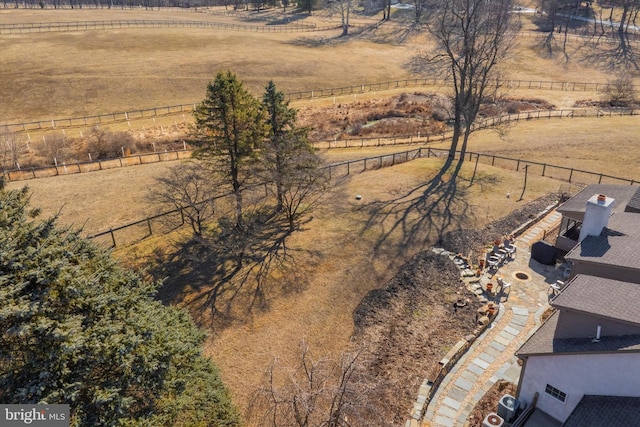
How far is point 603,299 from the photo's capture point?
13.3m

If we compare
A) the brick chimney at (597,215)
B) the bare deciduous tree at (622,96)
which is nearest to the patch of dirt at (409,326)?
the brick chimney at (597,215)

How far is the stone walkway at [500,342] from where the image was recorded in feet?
50.6

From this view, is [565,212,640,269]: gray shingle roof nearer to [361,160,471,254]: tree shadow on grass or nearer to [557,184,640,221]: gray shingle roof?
[557,184,640,221]: gray shingle roof

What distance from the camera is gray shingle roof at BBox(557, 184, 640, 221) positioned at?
842 inches

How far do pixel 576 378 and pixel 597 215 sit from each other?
8.18 metres

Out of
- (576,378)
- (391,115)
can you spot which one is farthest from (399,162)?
(576,378)

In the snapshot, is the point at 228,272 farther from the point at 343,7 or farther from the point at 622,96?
the point at 343,7

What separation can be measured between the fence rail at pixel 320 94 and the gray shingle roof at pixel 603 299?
3757 centimetres

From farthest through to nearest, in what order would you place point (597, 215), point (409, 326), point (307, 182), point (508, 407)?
point (307, 182) → point (409, 326) → point (597, 215) → point (508, 407)

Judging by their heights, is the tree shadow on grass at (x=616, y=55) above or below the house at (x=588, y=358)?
above

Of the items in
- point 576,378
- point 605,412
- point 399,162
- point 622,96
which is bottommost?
point 399,162

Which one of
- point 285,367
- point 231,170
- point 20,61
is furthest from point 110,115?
point 285,367

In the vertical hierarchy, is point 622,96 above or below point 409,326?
above

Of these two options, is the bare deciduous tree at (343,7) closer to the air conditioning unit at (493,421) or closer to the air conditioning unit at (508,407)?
the air conditioning unit at (508,407)
